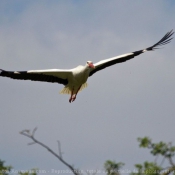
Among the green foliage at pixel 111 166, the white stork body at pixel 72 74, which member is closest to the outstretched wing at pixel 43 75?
the white stork body at pixel 72 74

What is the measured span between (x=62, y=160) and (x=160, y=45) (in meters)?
10.1

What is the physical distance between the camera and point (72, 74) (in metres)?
13.6

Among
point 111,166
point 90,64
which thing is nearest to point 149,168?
point 111,166

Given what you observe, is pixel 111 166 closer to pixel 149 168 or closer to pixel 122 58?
pixel 149 168

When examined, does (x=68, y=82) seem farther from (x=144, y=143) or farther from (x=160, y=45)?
(x=144, y=143)

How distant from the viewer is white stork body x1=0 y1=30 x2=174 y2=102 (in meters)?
13.2

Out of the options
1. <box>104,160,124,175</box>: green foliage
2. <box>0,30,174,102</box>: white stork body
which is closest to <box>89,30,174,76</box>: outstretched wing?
<box>0,30,174,102</box>: white stork body

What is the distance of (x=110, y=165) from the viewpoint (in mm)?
6207

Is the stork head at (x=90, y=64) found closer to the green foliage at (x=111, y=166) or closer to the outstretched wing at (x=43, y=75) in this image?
the outstretched wing at (x=43, y=75)

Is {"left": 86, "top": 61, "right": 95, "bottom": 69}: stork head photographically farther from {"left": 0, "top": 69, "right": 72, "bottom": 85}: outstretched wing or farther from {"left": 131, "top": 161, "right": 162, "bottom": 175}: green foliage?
{"left": 131, "top": 161, "right": 162, "bottom": 175}: green foliage

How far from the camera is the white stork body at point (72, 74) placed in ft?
43.3

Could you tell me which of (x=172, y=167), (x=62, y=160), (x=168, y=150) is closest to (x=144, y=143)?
(x=168, y=150)

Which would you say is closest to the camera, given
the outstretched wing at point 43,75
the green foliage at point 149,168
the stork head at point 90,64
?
the green foliage at point 149,168

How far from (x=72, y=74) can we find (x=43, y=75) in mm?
754
